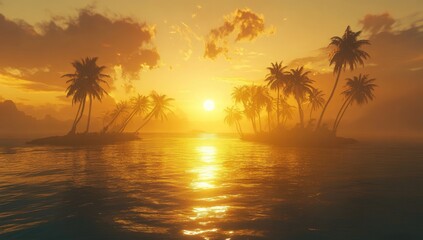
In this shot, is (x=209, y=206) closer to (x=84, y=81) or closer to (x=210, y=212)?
(x=210, y=212)

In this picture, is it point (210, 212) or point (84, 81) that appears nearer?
point (210, 212)

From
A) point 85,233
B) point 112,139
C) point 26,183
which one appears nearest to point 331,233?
point 85,233

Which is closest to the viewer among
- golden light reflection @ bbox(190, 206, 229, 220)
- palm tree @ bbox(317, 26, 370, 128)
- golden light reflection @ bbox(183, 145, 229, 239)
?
golden light reflection @ bbox(183, 145, 229, 239)

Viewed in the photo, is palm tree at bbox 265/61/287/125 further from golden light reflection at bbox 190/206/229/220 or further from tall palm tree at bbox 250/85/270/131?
golden light reflection at bbox 190/206/229/220

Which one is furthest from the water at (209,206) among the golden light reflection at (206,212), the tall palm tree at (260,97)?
the tall palm tree at (260,97)

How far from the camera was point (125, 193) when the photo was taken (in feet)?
63.8

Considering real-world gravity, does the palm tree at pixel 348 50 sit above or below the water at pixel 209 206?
above

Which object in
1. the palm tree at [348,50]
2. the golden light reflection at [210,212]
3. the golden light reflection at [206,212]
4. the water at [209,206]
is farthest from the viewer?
the palm tree at [348,50]

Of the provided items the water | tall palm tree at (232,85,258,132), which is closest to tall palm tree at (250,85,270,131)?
tall palm tree at (232,85,258,132)

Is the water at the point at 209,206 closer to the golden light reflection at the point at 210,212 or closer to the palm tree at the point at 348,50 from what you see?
the golden light reflection at the point at 210,212

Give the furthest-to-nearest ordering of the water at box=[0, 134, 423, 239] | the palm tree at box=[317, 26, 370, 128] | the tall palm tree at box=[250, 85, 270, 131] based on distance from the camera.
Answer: the tall palm tree at box=[250, 85, 270, 131] < the palm tree at box=[317, 26, 370, 128] < the water at box=[0, 134, 423, 239]

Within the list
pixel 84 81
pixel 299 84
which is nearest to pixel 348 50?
pixel 299 84

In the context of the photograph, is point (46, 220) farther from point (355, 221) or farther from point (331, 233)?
point (355, 221)

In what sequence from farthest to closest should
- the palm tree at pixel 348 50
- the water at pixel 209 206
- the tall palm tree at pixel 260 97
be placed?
the tall palm tree at pixel 260 97 < the palm tree at pixel 348 50 < the water at pixel 209 206
